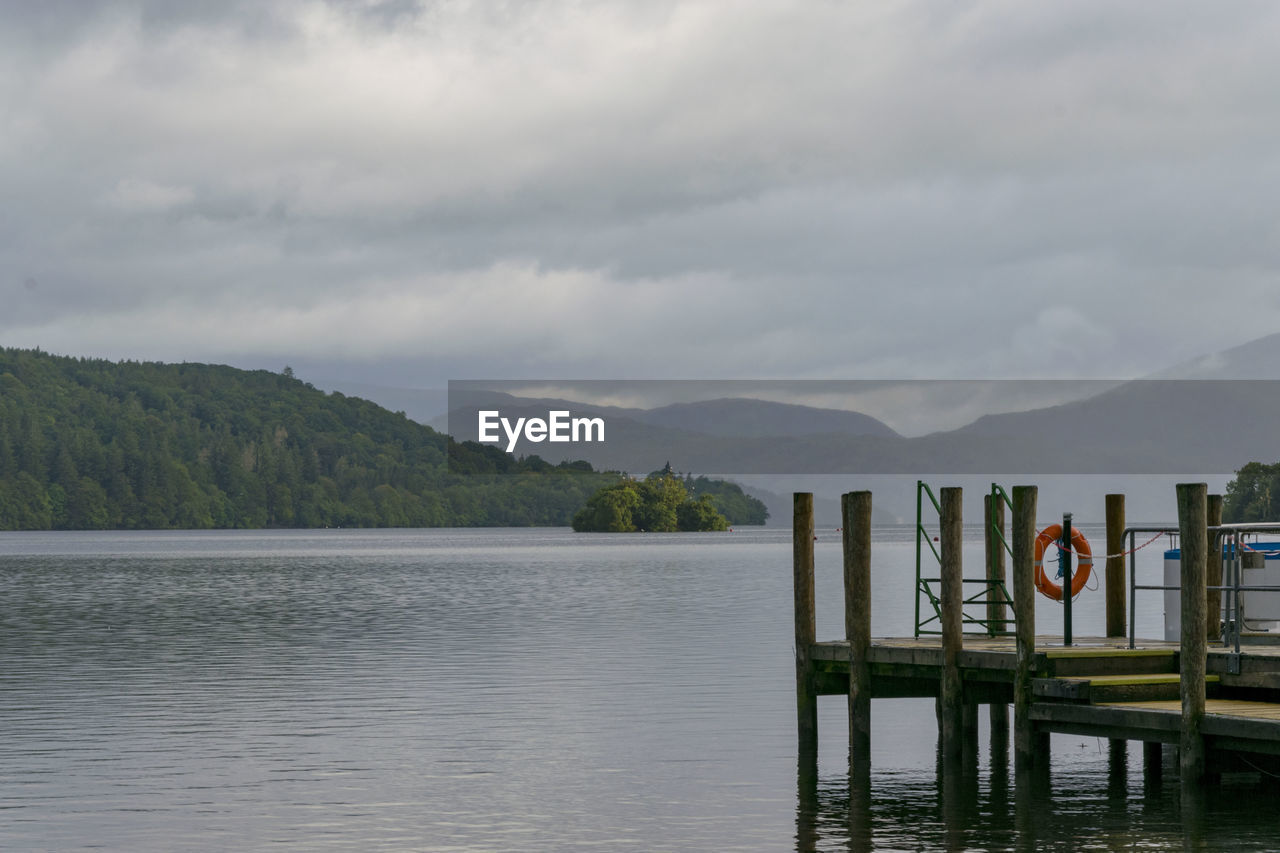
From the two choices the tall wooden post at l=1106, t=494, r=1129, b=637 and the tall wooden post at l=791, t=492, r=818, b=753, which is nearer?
the tall wooden post at l=791, t=492, r=818, b=753

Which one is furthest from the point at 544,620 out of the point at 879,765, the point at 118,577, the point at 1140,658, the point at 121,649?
the point at 118,577

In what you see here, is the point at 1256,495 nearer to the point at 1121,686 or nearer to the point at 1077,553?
the point at 1077,553

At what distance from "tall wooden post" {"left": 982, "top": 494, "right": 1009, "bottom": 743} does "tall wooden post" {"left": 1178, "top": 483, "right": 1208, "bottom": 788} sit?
5.20m

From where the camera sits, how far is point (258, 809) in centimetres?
2048

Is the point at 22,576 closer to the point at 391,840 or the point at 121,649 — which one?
the point at 121,649

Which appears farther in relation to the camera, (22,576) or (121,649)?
(22,576)

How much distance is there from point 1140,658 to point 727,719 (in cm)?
927

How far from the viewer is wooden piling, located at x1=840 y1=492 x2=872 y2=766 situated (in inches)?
895

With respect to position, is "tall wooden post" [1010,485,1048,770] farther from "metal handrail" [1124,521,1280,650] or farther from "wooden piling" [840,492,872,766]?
"wooden piling" [840,492,872,766]

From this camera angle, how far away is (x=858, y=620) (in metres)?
22.7

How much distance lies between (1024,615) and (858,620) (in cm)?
308

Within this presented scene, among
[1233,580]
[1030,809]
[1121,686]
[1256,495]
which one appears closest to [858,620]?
[1030,809]

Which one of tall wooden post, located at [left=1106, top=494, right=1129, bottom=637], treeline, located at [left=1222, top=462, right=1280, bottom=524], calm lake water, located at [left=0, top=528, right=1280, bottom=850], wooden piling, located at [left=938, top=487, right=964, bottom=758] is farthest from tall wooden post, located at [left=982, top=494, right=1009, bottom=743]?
treeline, located at [left=1222, top=462, right=1280, bottom=524]

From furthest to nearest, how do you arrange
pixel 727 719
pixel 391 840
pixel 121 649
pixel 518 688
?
pixel 121 649, pixel 518 688, pixel 727 719, pixel 391 840
